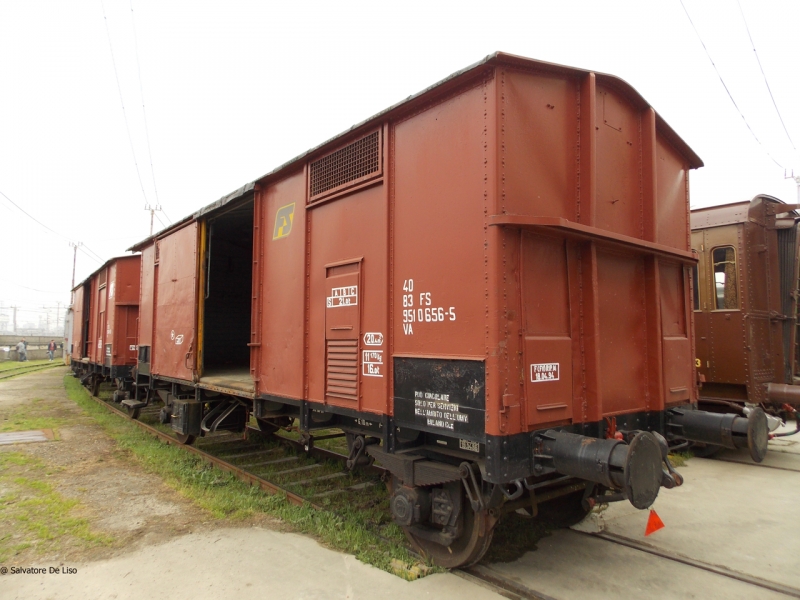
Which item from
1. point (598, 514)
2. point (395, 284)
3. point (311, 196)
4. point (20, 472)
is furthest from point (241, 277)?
point (598, 514)

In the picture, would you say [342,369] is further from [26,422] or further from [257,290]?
[26,422]

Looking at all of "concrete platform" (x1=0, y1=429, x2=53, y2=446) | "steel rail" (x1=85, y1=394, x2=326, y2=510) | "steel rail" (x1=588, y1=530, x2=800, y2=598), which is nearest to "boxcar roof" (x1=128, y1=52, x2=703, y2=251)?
"steel rail" (x1=85, y1=394, x2=326, y2=510)

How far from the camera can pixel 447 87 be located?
3920mm

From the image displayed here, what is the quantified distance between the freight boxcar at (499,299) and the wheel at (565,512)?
0.03 m

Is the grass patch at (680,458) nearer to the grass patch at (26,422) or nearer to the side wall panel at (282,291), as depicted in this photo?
the side wall panel at (282,291)

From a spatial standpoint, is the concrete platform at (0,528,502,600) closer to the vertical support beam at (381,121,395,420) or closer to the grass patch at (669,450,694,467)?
the vertical support beam at (381,121,395,420)

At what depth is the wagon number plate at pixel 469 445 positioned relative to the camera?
3619 millimetres

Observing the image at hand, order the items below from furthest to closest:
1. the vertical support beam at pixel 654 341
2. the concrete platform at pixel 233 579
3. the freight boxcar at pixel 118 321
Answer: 1. the freight boxcar at pixel 118 321
2. the vertical support beam at pixel 654 341
3. the concrete platform at pixel 233 579

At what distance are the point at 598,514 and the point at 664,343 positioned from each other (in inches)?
79.1

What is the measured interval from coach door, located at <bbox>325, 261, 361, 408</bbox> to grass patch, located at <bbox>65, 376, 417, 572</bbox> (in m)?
1.20

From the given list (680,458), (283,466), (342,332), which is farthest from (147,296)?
(680,458)

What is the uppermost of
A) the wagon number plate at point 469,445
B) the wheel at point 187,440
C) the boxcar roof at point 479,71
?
the boxcar roof at point 479,71

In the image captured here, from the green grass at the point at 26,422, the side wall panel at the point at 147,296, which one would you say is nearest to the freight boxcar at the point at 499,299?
the side wall panel at the point at 147,296

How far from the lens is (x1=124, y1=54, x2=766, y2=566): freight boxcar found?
350 cm
